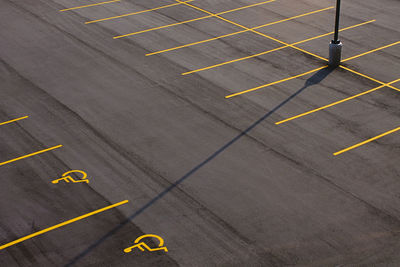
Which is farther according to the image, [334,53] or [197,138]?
[334,53]

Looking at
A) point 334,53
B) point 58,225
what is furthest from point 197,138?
point 334,53

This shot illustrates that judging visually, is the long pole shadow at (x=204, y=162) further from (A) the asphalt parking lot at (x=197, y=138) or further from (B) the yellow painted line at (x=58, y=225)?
(B) the yellow painted line at (x=58, y=225)

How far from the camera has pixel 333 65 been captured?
963 inches

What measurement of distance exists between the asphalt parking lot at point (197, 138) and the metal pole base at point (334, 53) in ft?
1.36

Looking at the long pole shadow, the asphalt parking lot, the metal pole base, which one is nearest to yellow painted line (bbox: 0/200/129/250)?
the asphalt parking lot

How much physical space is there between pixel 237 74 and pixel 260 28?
5038 mm

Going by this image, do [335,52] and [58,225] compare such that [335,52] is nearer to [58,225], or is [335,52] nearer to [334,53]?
[334,53]

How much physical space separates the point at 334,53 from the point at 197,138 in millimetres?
7399

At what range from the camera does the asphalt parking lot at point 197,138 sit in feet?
50.3

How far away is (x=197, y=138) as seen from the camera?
1969 centimetres

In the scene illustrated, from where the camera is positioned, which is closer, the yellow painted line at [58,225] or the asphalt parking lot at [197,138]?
the yellow painted line at [58,225]

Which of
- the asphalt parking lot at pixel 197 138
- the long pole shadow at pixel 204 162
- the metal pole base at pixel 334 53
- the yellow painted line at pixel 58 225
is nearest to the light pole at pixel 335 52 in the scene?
the metal pole base at pixel 334 53

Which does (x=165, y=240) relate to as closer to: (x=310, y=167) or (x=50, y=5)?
(x=310, y=167)

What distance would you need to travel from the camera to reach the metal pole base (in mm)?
24250
